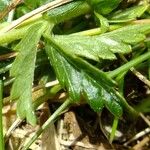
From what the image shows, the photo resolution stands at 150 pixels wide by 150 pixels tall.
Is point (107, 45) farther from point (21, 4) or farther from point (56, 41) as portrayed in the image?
point (21, 4)

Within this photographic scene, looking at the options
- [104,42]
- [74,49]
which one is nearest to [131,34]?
[104,42]

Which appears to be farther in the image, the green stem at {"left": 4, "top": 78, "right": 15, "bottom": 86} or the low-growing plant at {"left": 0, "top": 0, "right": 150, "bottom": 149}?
the green stem at {"left": 4, "top": 78, "right": 15, "bottom": 86}

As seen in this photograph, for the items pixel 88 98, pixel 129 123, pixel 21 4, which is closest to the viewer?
pixel 88 98

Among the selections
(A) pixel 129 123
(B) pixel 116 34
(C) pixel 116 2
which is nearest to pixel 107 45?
(B) pixel 116 34

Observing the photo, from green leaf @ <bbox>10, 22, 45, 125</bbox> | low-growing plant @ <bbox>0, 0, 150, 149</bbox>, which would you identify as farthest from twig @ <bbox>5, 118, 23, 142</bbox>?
green leaf @ <bbox>10, 22, 45, 125</bbox>

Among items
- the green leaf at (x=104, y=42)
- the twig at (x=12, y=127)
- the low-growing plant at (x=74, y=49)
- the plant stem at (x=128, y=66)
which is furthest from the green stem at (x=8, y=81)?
the plant stem at (x=128, y=66)

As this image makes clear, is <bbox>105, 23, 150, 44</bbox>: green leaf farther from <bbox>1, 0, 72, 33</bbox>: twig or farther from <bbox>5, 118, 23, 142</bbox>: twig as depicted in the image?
<bbox>5, 118, 23, 142</bbox>: twig

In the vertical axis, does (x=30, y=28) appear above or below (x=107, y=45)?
above
